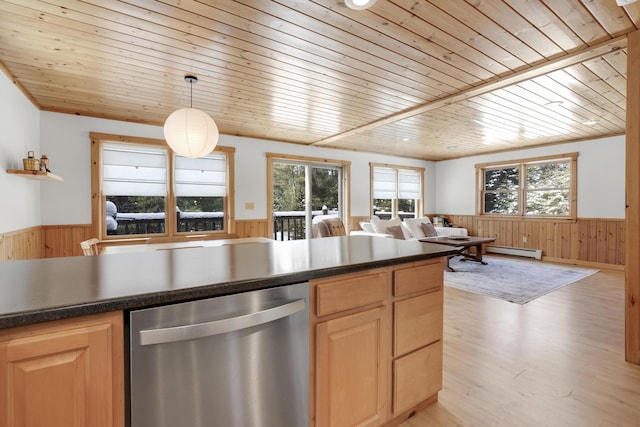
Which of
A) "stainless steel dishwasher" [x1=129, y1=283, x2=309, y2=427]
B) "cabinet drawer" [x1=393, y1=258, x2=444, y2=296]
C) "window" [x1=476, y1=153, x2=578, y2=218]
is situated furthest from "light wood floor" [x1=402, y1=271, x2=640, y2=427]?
"window" [x1=476, y1=153, x2=578, y2=218]

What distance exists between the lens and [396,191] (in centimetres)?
742

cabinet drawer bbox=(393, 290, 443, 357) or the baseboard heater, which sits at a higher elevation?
cabinet drawer bbox=(393, 290, 443, 357)

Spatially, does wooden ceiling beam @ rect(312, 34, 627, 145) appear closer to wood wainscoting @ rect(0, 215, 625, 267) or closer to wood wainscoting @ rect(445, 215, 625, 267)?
wood wainscoting @ rect(0, 215, 625, 267)

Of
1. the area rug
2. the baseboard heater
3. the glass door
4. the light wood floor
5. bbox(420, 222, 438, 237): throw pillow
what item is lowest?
the light wood floor

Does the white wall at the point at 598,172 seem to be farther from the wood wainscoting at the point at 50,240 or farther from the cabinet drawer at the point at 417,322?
the wood wainscoting at the point at 50,240

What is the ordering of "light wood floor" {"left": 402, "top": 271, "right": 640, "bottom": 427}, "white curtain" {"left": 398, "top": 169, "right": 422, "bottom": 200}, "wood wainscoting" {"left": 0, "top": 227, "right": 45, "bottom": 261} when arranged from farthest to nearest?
"white curtain" {"left": 398, "top": 169, "right": 422, "bottom": 200}
"wood wainscoting" {"left": 0, "top": 227, "right": 45, "bottom": 261}
"light wood floor" {"left": 402, "top": 271, "right": 640, "bottom": 427}

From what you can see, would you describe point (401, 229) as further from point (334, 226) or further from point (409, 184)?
point (409, 184)

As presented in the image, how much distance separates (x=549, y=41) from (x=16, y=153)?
478 centimetres

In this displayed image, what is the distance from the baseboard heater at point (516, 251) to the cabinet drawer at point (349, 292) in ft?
20.6

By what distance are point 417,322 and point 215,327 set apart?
1088mm

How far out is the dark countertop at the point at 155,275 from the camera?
83 cm

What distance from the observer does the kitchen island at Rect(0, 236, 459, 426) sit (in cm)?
80

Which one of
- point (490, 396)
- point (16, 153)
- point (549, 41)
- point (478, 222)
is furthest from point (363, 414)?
point (478, 222)

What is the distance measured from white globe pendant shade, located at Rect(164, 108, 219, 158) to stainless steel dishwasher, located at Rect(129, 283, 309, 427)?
1.96 meters
